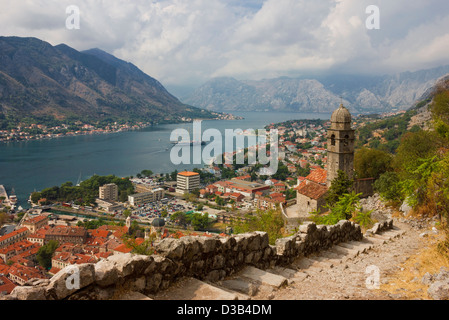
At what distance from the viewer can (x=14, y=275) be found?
16062 millimetres

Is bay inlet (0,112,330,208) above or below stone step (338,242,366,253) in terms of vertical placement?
below

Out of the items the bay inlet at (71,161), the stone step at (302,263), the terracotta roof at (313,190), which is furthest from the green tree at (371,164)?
the bay inlet at (71,161)

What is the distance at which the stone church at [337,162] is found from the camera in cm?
1498

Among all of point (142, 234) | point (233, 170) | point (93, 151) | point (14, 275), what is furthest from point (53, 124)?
point (14, 275)

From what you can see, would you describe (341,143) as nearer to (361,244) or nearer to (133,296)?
(361,244)

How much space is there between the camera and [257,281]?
3.35 metres

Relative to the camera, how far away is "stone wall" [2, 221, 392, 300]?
2.16 metres

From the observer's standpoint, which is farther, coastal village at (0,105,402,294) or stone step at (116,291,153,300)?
coastal village at (0,105,402,294)

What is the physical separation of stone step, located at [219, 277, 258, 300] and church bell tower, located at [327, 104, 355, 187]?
1288 centimetres

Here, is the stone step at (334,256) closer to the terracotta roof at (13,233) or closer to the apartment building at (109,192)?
the terracotta roof at (13,233)

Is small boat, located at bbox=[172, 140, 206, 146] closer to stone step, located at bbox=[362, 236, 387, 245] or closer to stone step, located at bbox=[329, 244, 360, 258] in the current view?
stone step, located at bbox=[362, 236, 387, 245]

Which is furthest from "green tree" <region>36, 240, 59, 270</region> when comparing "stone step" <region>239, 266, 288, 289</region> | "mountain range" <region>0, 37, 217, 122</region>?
"mountain range" <region>0, 37, 217, 122</region>
